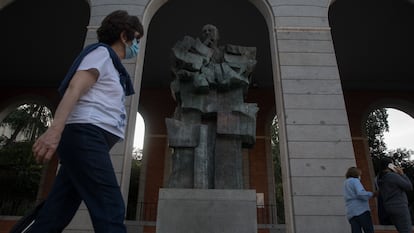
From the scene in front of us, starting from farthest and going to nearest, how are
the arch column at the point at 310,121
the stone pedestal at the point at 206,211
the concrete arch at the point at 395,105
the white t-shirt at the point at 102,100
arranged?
the concrete arch at the point at 395,105 < the arch column at the point at 310,121 < the stone pedestal at the point at 206,211 < the white t-shirt at the point at 102,100

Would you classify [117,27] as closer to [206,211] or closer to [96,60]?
[96,60]

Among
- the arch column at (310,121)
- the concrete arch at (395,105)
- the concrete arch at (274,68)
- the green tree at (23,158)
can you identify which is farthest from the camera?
the green tree at (23,158)

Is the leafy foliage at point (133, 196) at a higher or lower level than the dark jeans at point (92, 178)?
higher

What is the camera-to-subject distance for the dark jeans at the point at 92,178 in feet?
4.65

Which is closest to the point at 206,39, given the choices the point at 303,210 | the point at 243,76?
the point at 243,76

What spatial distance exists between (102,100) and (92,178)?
0.42 metres

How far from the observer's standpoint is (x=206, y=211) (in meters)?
3.56

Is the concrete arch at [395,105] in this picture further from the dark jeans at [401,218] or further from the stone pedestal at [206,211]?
the stone pedestal at [206,211]

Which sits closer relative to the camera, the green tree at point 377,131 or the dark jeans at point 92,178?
the dark jeans at point 92,178

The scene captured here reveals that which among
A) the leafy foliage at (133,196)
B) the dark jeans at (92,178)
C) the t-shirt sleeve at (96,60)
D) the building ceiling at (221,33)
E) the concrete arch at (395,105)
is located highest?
the building ceiling at (221,33)

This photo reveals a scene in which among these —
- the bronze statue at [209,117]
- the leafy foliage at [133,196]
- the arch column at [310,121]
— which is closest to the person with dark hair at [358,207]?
the arch column at [310,121]

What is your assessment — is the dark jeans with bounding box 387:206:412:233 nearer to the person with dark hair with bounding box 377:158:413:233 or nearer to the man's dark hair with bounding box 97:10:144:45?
the person with dark hair with bounding box 377:158:413:233

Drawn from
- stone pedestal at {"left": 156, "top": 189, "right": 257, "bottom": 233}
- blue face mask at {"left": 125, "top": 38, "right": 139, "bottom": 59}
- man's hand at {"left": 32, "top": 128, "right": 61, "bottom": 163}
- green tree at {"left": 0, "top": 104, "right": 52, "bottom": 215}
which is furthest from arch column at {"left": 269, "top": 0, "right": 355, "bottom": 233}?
green tree at {"left": 0, "top": 104, "right": 52, "bottom": 215}

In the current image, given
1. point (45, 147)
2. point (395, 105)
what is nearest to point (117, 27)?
point (45, 147)
